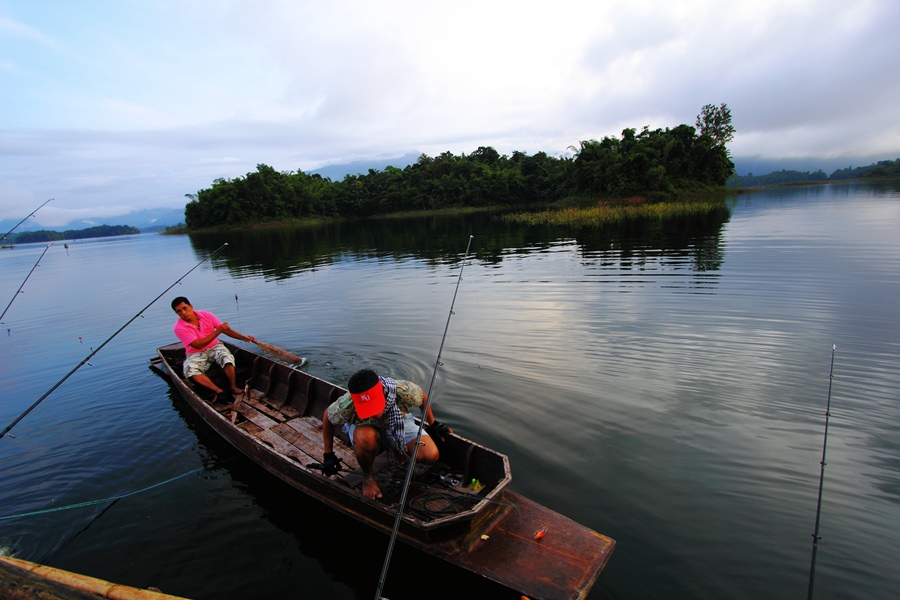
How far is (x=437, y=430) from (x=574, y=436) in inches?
96.9

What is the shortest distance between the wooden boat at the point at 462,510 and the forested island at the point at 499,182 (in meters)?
60.4

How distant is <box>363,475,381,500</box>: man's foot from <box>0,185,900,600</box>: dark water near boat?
651 millimetres

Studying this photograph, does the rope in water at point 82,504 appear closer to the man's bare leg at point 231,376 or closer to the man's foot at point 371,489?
the man's bare leg at point 231,376

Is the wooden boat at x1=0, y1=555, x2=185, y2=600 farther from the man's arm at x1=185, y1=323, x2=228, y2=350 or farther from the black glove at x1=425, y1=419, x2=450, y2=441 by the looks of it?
the man's arm at x1=185, y1=323, x2=228, y2=350

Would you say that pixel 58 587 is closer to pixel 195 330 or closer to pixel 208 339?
pixel 208 339

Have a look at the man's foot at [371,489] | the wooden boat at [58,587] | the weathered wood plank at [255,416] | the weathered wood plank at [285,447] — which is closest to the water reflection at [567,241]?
the weathered wood plank at [255,416]

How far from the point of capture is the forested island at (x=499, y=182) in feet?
200

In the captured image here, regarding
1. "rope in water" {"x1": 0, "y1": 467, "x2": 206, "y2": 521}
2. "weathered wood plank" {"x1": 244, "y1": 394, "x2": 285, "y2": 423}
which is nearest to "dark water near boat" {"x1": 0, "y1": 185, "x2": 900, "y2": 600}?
"rope in water" {"x1": 0, "y1": 467, "x2": 206, "y2": 521}

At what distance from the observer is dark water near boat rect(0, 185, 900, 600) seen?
436 centimetres

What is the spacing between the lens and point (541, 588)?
142 inches

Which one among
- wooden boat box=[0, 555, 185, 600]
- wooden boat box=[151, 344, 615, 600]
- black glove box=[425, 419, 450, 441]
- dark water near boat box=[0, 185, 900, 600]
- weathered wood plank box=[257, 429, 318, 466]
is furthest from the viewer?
weathered wood plank box=[257, 429, 318, 466]

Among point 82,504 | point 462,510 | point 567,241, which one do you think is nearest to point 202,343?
point 82,504

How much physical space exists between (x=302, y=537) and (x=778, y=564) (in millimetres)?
5307

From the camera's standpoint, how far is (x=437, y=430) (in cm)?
523
